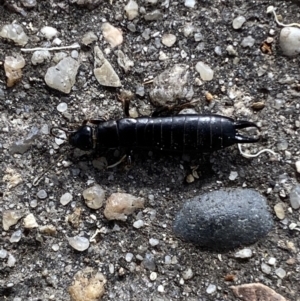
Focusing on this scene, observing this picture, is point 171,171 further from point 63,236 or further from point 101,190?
point 63,236

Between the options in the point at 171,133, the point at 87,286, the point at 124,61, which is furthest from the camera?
the point at 124,61

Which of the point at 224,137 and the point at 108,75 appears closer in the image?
the point at 224,137

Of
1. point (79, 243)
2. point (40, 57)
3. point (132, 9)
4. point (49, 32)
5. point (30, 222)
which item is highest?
point (132, 9)

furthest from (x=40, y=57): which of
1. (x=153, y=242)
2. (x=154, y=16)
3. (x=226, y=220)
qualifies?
(x=226, y=220)

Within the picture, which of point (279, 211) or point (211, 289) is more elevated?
point (279, 211)

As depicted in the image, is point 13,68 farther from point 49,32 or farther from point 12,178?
point 12,178

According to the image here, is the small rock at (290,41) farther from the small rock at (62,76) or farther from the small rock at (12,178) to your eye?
the small rock at (12,178)

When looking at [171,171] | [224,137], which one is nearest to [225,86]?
[224,137]

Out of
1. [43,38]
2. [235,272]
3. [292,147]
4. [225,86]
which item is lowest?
[235,272]
